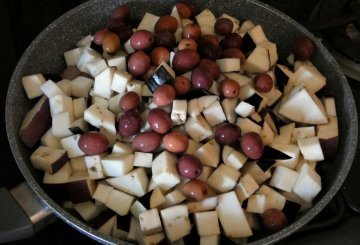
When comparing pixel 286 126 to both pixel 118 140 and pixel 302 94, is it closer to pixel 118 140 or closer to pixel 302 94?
pixel 302 94

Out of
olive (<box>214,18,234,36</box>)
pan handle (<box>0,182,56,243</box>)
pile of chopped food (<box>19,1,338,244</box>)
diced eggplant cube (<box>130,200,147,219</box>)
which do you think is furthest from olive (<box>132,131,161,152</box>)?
olive (<box>214,18,234,36</box>)

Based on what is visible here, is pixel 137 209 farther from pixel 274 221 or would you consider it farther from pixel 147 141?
pixel 274 221

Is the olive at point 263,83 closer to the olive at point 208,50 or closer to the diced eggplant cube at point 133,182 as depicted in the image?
the olive at point 208,50

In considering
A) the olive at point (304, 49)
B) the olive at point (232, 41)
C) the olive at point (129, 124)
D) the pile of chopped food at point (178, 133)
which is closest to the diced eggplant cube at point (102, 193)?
the pile of chopped food at point (178, 133)

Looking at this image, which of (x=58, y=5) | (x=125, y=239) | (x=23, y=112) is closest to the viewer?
(x=125, y=239)

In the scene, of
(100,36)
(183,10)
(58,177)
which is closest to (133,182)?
(58,177)

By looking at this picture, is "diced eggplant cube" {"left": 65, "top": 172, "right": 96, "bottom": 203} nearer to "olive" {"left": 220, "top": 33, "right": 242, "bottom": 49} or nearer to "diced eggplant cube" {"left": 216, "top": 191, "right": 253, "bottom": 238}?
"diced eggplant cube" {"left": 216, "top": 191, "right": 253, "bottom": 238}

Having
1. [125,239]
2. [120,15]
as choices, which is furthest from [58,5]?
[125,239]

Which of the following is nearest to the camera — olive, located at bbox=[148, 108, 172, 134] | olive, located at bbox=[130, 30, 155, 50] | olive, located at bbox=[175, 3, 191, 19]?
olive, located at bbox=[148, 108, 172, 134]
